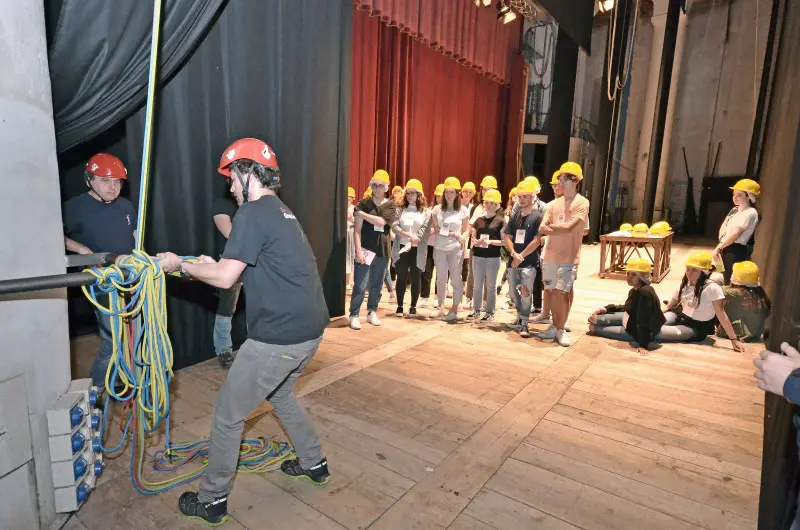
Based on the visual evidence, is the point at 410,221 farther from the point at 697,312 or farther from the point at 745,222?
the point at 745,222

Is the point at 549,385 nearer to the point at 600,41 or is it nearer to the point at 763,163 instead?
the point at 763,163

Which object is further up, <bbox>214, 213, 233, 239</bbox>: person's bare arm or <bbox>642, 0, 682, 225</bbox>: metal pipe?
<bbox>642, 0, 682, 225</bbox>: metal pipe

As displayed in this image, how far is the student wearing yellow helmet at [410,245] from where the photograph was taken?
511 centimetres

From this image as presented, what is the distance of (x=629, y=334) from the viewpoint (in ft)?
14.4

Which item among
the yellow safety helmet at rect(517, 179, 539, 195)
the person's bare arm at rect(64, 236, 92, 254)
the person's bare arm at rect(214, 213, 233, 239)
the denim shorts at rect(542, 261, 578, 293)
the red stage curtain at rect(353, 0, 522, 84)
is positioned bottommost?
the denim shorts at rect(542, 261, 578, 293)

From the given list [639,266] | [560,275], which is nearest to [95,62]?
[560,275]

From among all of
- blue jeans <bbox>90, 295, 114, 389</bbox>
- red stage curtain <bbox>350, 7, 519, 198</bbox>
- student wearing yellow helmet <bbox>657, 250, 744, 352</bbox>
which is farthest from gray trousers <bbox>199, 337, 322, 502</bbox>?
red stage curtain <bbox>350, 7, 519, 198</bbox>

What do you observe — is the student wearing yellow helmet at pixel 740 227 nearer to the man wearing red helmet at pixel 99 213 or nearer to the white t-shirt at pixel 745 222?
the white t-shirt at pixel 745 222

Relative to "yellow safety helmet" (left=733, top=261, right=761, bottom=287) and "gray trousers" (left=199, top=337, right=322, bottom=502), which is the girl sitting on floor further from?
"gray trousers" (left=199, top=337, right=322, bottom=502)

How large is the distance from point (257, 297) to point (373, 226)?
286cm

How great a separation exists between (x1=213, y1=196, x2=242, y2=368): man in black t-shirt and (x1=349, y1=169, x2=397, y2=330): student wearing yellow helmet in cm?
138

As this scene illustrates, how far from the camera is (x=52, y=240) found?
172 centimetres

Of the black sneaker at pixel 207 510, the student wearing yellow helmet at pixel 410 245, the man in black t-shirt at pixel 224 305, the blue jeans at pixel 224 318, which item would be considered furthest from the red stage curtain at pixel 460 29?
the black sneaker at pixel 207 510

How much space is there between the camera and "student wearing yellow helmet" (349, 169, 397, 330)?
454 centimetres
